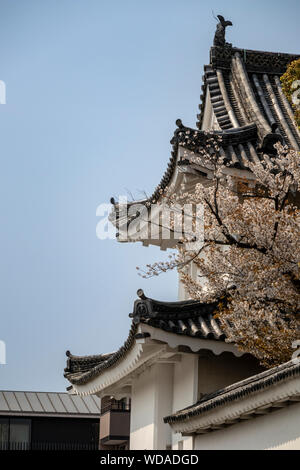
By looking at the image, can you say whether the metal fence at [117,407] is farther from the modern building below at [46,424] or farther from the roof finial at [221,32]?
the roof finial at [221,32]

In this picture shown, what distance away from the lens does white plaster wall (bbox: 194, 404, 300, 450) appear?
Result: 46.9 feet

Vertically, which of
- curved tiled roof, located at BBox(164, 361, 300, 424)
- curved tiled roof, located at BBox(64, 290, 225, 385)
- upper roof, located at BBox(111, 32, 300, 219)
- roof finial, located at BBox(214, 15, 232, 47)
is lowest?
curved tiled roof, located at BBox(164, 361, 300, 424)

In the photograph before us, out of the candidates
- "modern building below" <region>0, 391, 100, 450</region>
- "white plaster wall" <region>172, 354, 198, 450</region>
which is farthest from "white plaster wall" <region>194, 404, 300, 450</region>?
"modern building below" <region>0, 391, 100, 450</region>

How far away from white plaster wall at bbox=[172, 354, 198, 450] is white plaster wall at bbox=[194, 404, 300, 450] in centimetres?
227

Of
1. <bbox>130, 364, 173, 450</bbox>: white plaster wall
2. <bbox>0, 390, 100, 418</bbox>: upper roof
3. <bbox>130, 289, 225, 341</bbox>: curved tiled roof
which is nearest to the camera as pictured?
<bbox>130, 289, 225, 341</bbox>: curved tiled roof

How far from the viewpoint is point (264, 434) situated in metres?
15.3

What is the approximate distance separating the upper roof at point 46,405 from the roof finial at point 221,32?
23752 mm

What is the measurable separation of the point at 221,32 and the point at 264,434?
1566cm

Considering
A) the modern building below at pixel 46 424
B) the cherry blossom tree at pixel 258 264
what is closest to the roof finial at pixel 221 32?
the cherry blossom tree at pixel 258 264

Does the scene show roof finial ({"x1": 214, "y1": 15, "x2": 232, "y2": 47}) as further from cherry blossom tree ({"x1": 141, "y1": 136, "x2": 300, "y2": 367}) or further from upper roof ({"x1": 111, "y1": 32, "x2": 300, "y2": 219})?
cherry blossom tree ({"x1": 141, "y1": 136, "x2": 300, "y2": 367})

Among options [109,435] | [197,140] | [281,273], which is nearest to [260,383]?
[281,273]

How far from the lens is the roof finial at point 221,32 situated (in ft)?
90.2

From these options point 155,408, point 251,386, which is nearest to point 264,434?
point 251,386

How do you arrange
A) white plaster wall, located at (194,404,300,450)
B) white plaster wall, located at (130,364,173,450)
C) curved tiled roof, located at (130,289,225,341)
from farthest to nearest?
white plaster wall, located at (130,364,173,450) → curved tiled roof, located at (130,289,225,341) → white plaster wall, located at (194,404,300,450)
